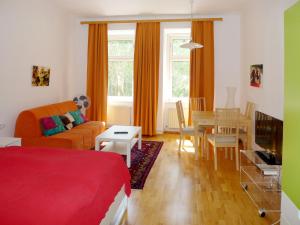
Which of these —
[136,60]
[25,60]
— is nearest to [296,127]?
[25,60]

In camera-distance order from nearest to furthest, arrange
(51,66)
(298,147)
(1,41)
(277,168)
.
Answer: (298,147)
(277,168)
(1,41)
(51,66)

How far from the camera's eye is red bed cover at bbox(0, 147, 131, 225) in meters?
1.50

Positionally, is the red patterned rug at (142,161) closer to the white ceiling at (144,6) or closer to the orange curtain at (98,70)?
the orange curtain at (98,70)

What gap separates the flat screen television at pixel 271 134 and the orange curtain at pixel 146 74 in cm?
277

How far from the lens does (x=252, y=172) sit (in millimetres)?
3395

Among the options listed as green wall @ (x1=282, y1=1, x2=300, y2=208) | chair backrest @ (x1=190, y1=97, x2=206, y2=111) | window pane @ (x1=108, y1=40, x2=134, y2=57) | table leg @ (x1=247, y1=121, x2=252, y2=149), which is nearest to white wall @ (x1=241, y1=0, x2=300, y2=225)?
table leg @ (x1=247, y1=121, x2=252, y2=149)

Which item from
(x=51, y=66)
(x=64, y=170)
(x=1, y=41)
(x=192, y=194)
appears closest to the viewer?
(x=64, y=170)

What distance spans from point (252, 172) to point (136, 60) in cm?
377

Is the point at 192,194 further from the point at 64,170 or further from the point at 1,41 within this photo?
the point at 1,41

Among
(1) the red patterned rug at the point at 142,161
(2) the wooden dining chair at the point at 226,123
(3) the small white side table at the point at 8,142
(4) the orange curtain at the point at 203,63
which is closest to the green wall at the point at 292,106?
(1) the red patterned rug at the point at 142,161

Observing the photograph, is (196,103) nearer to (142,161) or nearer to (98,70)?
(142,161)

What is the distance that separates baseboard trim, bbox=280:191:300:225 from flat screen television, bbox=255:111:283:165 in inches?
42.2

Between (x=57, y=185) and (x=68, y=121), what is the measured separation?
3.21 metres

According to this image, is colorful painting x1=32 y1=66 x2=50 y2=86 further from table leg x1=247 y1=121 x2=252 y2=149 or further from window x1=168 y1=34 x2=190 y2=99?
table leg x1=247 y1=121 x2=252 y2=149
